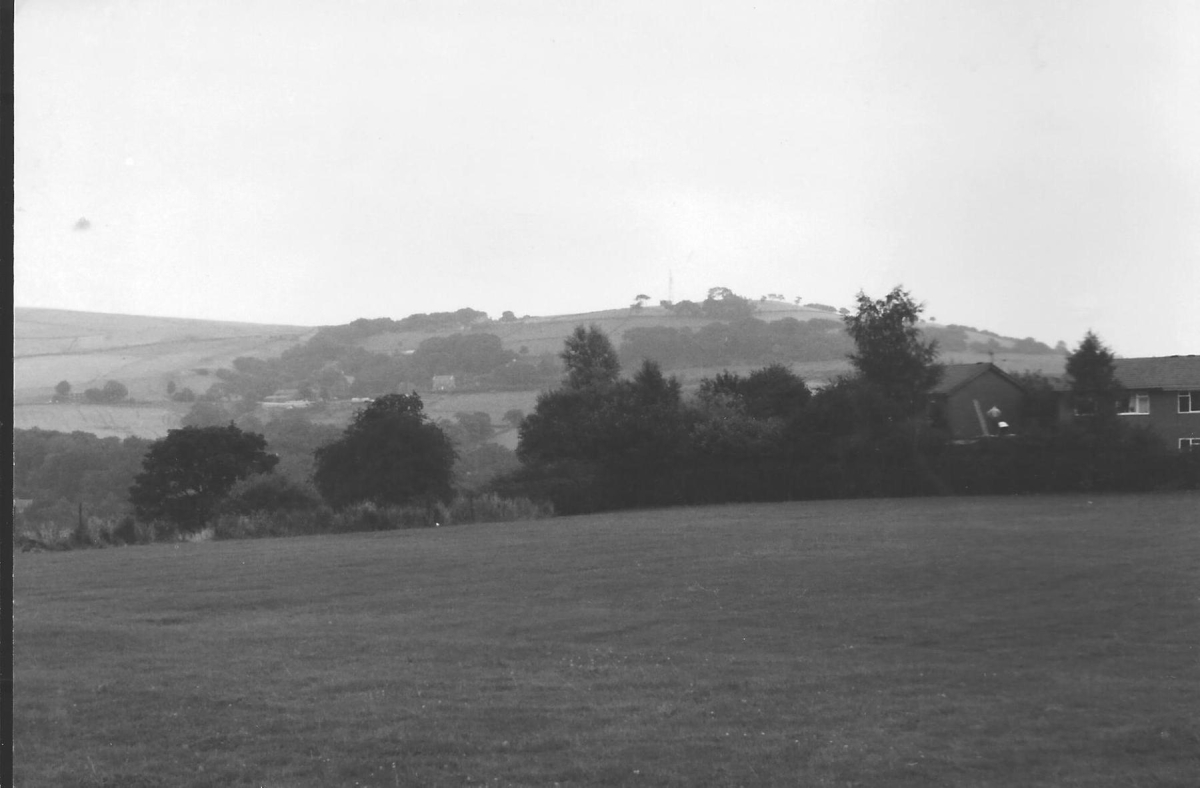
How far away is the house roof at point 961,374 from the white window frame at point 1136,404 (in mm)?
2960

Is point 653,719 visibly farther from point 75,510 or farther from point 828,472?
point 828,472

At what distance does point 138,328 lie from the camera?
4991 cm

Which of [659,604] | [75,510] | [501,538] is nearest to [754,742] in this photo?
[659,604]

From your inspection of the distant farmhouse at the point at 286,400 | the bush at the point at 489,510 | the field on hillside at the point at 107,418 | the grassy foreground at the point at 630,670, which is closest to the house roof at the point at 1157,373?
the grassy foreground at the point at 630,670

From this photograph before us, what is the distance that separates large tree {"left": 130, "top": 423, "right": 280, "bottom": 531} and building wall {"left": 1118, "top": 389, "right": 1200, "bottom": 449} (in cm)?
2660

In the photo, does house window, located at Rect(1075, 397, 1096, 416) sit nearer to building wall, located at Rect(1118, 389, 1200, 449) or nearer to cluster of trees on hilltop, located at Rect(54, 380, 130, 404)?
building wall, located at Rect(1118, 389, 1200, 449)

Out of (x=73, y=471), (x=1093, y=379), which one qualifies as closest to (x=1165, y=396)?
(x=1093, y=379)

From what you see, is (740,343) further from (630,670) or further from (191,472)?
(630,670)

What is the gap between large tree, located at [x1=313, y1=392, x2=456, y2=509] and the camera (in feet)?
111

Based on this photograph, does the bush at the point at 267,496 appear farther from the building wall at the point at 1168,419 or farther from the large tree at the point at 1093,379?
the building wall at the point at 1168,419

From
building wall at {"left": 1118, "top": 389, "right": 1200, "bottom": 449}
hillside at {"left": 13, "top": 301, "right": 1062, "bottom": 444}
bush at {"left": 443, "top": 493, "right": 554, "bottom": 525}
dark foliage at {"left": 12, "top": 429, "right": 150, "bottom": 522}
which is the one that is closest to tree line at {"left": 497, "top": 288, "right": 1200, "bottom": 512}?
building wall at {"left": 1118, "top": 389, "right": 1200, "bottom": 449}

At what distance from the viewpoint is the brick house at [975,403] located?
34.5 metres

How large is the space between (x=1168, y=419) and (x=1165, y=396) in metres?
0.82

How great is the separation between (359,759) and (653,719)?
6.93 ft
